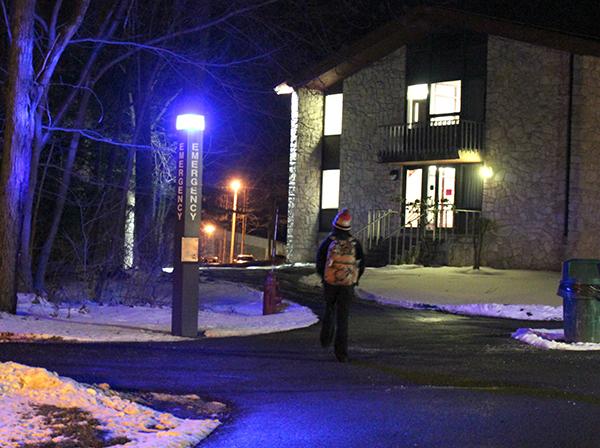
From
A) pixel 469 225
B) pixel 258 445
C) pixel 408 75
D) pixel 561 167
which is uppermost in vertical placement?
pixel 408 75

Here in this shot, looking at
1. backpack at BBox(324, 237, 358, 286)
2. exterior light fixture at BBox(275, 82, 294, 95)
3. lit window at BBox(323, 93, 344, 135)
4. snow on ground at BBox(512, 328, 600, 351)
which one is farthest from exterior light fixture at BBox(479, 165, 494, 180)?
backpack at BBox(324, 237, 358, 286)

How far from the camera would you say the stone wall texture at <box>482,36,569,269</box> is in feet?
78.1

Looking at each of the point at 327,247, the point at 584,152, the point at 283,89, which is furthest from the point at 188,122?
the point at 283,89

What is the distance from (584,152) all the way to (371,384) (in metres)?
17.9

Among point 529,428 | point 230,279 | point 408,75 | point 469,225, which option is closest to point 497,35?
point 408,75

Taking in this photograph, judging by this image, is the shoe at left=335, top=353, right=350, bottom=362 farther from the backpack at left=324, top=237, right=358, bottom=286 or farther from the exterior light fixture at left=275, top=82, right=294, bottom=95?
the exterior light fixture at left=275, top=82, right=294, bottom=95

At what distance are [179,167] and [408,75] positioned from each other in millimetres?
18822

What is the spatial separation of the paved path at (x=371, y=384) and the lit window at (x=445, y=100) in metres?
16.4

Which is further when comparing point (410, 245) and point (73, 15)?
point (410, 245)

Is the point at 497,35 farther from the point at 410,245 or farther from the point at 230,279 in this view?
the point at 230,279

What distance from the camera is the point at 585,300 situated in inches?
411

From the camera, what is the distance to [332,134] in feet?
101

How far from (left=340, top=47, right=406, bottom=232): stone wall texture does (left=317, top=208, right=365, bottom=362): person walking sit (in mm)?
19224

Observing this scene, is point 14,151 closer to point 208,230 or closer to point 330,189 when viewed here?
point 330,189
